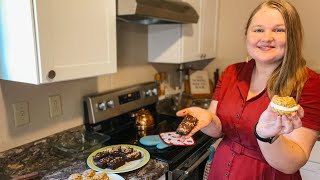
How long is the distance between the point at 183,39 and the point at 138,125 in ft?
2.32

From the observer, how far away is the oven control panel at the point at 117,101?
153 cm

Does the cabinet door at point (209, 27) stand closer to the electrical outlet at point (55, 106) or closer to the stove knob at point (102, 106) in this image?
the stove knob at point (102, 106)

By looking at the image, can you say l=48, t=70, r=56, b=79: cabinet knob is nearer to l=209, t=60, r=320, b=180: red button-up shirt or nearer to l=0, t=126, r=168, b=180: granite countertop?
l=0, t=126, r=168, b=180: granite countertop

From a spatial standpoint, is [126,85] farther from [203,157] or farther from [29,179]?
[29,179]

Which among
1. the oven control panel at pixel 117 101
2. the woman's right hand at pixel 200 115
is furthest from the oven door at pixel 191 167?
the oven control panel at pixel 117 101

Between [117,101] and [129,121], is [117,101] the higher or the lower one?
the higher one

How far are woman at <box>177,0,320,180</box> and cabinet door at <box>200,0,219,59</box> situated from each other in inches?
38.7

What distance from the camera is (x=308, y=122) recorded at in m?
0.91

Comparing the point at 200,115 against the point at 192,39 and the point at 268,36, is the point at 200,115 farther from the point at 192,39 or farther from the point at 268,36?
the point at 192,39

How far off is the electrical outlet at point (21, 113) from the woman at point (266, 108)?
77cm

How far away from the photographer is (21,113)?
1235 mm

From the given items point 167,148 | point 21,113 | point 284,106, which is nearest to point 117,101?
point 167,148

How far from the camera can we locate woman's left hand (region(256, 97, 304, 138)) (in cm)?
74

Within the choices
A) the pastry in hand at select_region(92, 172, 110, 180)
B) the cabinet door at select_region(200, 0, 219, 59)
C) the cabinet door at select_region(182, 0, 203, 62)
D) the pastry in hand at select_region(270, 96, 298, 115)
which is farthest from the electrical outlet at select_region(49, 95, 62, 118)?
the cabinet door at select_region(200, 0, 219, 59)
